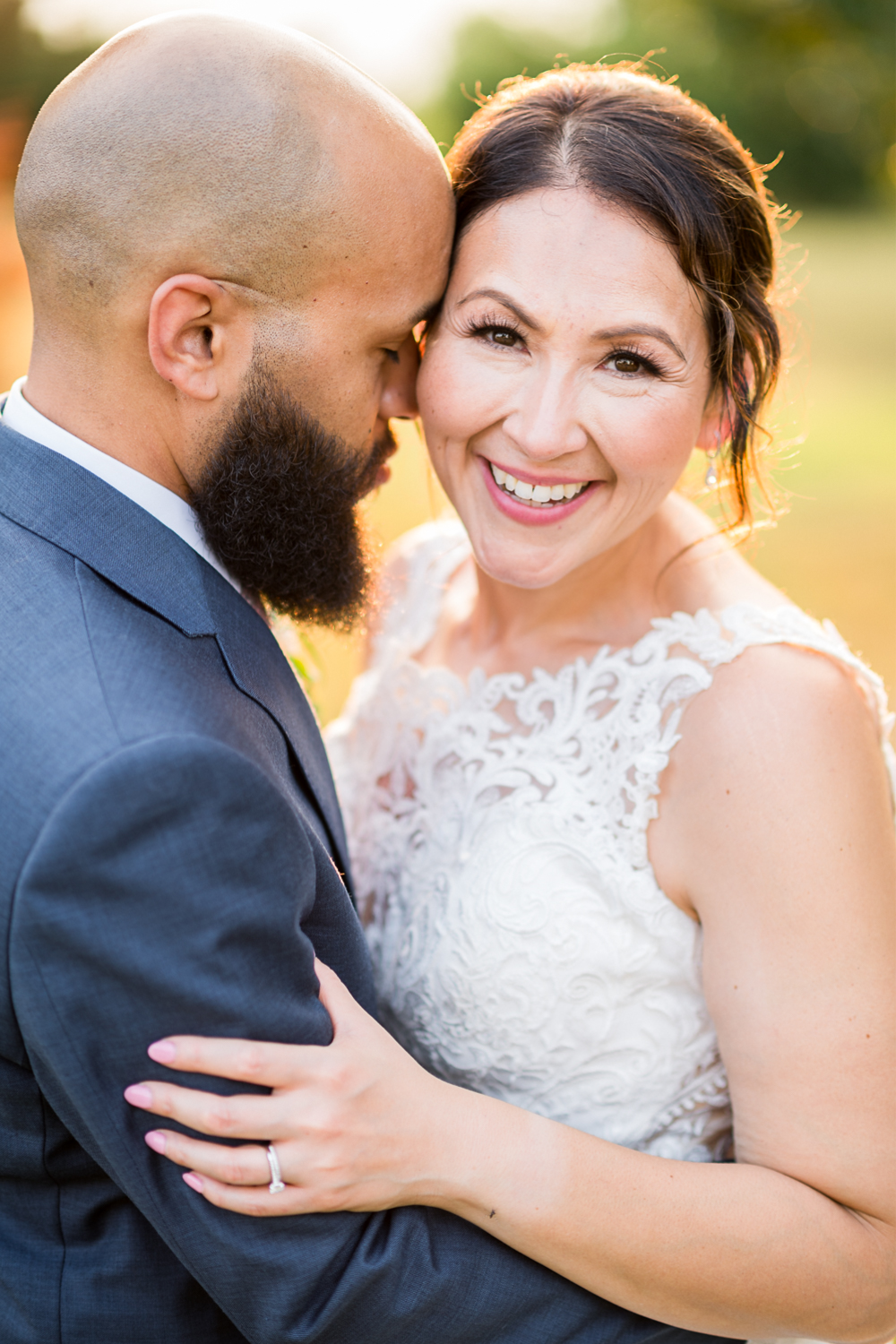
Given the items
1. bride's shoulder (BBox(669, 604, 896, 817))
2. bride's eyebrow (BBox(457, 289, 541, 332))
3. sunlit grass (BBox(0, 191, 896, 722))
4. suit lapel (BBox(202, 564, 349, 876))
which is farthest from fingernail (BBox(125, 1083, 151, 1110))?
bride's eyebrow (BBox(457, 289, 541, 332))

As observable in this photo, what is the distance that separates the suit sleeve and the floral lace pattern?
0.55 meters

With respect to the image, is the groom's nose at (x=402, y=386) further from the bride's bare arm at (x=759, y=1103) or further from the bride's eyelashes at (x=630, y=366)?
the bride's bare arm at (x=759, y=1103)

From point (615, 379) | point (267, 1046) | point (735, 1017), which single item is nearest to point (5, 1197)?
point (267, 1046)

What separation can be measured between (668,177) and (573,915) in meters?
Answer: 1.36

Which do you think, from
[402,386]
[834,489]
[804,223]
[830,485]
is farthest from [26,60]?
[402,386]

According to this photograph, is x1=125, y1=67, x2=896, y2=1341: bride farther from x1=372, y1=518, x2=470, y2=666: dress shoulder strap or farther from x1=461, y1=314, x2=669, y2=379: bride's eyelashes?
Result: x1=372, y1=518, x2=470, y2=666: dress shoulder strap

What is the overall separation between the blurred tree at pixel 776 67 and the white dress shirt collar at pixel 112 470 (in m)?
39.0

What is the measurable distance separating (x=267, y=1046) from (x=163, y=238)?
4.04 ft

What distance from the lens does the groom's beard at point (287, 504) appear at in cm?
196

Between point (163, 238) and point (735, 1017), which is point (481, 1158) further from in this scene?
point (163, 238)

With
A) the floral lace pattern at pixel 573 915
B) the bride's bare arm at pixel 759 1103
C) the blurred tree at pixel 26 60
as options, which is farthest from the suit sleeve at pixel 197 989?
the blurred tree at pixel 26 60

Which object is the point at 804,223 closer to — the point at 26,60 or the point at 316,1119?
the point at 26,60

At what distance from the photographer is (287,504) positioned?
82.4 inches

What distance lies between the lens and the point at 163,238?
180cm
